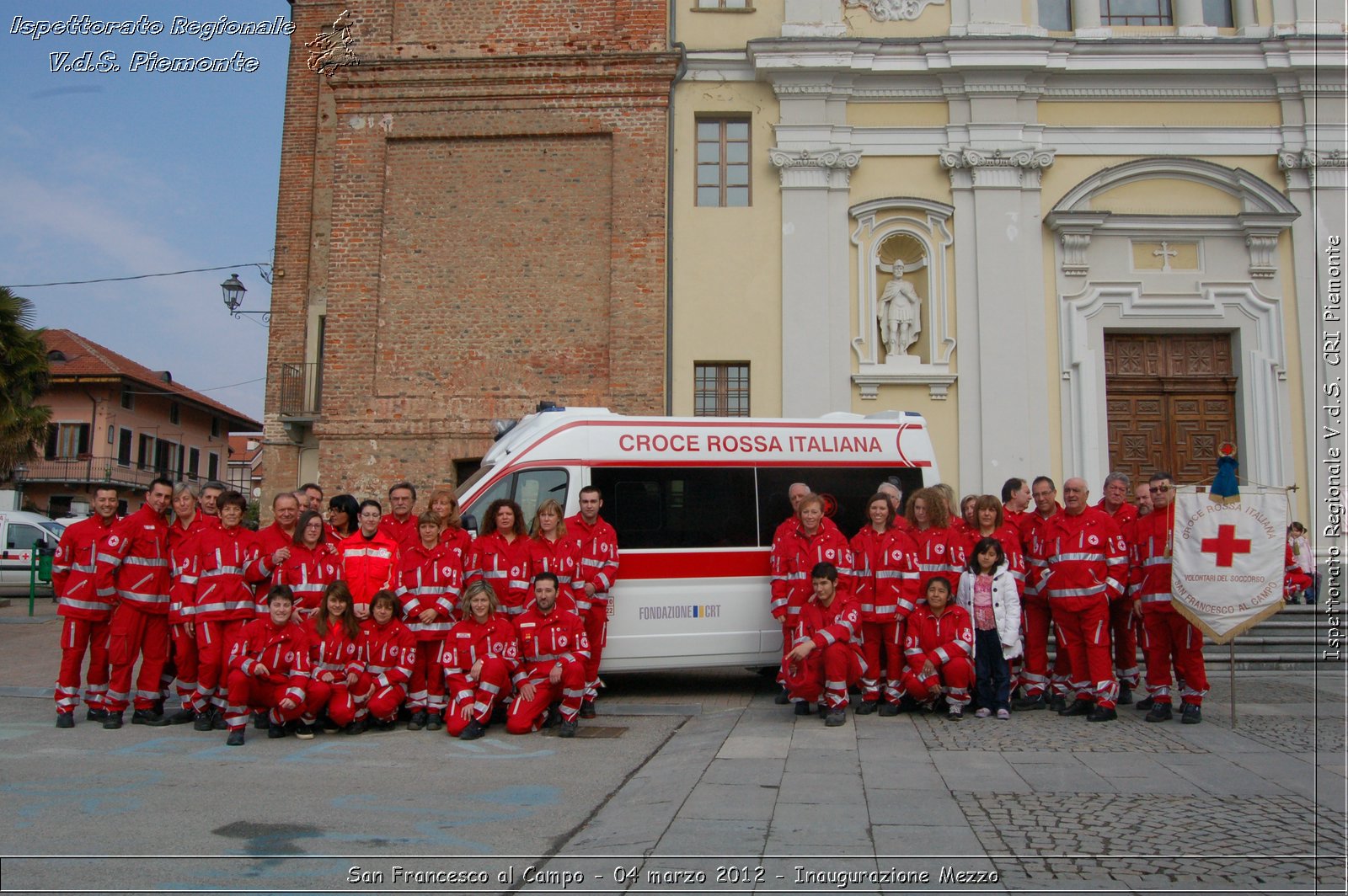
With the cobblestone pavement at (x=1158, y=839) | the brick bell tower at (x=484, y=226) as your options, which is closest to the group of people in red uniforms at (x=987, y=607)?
the cobblestone pavement at (x=1158, y=839)

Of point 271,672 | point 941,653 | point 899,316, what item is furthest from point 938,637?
point 899,316

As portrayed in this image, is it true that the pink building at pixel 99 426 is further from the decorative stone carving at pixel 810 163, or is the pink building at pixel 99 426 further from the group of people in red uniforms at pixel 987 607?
the group of people in red uniforms at pixel 987 607

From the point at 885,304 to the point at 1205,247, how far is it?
5.12 metres

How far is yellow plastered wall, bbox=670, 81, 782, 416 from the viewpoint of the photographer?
16031 millimetres

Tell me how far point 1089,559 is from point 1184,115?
436 inches

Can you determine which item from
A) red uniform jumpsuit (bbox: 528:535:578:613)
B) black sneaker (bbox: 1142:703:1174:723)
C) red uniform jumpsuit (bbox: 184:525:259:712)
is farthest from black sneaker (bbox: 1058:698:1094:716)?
red uniform jumpsuit (bbox: 184:525:259:712)

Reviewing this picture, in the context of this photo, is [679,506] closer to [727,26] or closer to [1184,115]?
[727,26]

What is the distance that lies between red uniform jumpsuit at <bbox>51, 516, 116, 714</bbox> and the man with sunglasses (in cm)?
860

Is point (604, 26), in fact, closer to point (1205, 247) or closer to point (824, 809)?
point (1205, 247)

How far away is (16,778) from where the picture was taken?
254 inches

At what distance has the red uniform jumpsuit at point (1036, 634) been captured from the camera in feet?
28.9

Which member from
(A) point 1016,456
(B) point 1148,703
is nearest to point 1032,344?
(A) point 1016,456

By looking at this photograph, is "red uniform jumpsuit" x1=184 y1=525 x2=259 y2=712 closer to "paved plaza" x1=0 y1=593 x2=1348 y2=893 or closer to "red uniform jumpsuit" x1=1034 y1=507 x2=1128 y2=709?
"paved plaza" x1=0 y1=593 x2=1348 y2=893

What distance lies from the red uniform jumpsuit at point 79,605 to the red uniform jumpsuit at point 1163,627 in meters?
8.61
